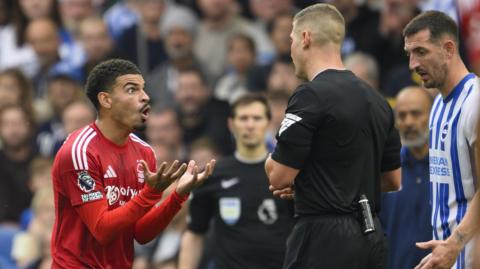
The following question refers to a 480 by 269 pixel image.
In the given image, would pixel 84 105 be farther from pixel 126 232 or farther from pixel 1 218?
pixel 126 232

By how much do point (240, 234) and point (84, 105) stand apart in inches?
163

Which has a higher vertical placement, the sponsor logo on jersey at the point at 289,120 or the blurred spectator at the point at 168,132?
the blurred spectator at the point at 168,132

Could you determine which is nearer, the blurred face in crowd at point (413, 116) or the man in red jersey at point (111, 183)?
the man in red jersey at point (111, 183)

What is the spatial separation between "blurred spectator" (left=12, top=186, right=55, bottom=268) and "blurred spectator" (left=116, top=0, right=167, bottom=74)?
226 cm

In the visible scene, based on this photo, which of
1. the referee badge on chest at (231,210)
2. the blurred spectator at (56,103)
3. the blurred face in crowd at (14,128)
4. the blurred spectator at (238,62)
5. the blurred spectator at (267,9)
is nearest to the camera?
the referee badge on chest at (231,210)

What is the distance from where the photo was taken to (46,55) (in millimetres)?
13945

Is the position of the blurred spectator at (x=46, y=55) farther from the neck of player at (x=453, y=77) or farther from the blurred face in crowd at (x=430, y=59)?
the neck of player at (x=453, y=77)

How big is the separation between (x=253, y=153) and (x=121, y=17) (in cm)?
509

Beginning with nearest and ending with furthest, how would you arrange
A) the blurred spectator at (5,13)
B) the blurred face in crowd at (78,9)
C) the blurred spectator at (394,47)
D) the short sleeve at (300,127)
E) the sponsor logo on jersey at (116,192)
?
the short sleeve at (300,127)
the sponsor logo on jersey at (116,192)
the blurred spectator at (394,47)
the blurred face in crowd at (78,9)
the blurred spectator at (5,13)

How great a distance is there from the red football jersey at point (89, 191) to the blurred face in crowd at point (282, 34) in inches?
206

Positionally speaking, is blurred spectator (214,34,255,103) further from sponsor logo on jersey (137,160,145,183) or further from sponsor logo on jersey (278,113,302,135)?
sponsor logo on jersey (278,113,302,135)

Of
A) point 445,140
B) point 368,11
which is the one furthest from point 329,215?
point 368,11

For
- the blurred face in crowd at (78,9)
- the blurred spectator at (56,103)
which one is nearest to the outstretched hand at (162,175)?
the blurred spectator at (56,103)

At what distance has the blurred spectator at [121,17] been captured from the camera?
45.4 feet
